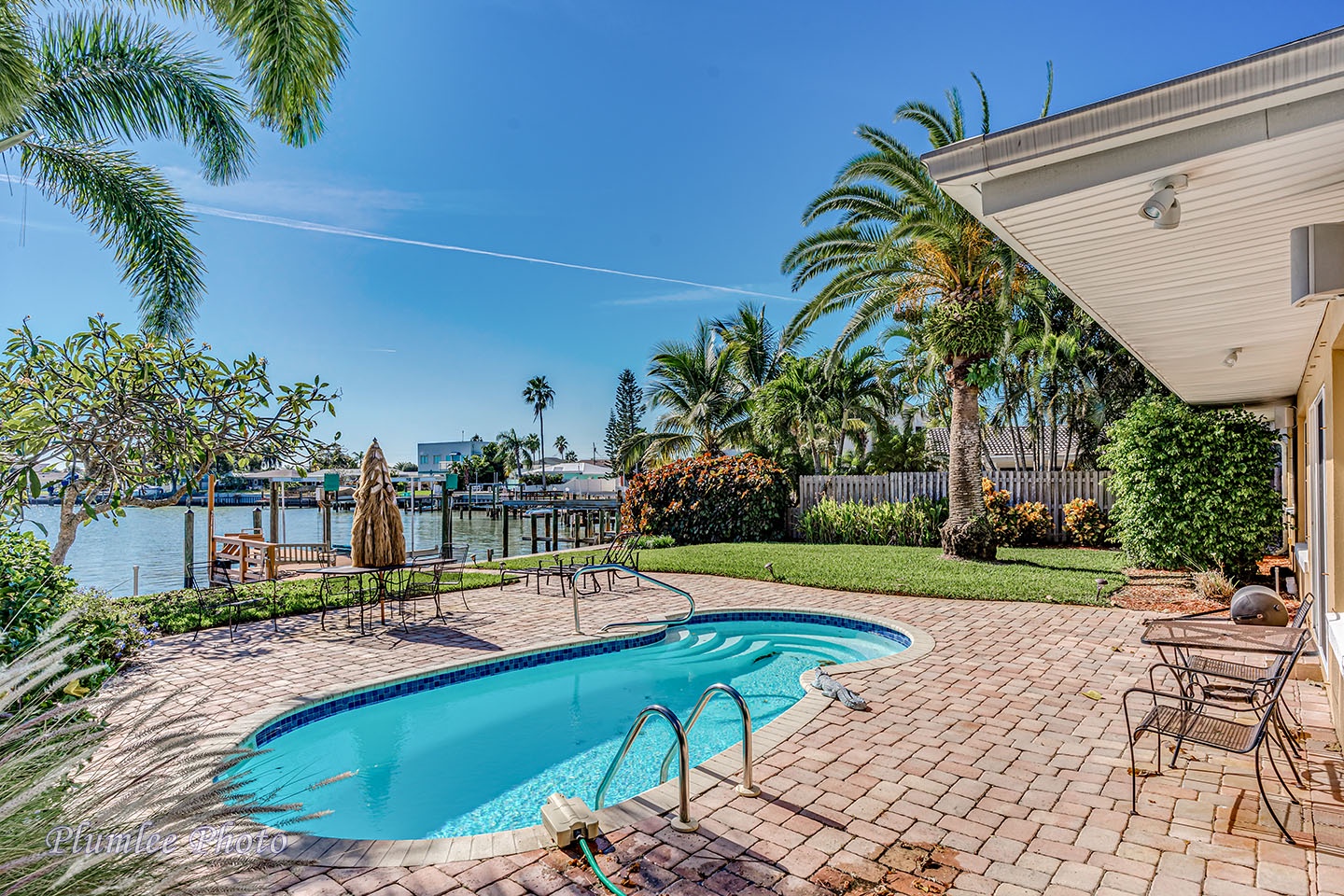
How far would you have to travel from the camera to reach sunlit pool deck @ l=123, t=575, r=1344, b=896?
325cm

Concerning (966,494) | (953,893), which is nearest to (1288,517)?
(966,494)

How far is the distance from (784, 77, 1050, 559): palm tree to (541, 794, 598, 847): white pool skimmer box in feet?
34.6

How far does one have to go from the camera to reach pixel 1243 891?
3.08 meters

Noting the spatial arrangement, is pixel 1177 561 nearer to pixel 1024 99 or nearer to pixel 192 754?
pixel 1024 99

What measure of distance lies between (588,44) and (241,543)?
1355 cm

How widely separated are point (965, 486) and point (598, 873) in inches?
493

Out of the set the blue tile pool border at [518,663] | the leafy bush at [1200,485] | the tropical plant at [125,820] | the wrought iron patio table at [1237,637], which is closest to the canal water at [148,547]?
the blue tile pool border at [518,663]

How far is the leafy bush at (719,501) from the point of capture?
62.3ft

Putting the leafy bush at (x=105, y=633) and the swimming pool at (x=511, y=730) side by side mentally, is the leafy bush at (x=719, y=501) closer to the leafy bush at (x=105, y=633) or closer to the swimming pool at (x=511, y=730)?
the swimming pool at (x=511, y=730)

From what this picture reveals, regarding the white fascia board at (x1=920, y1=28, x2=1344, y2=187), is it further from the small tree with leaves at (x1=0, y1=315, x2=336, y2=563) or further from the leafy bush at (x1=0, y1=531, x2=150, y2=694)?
the small tree with leaves at (x1=0, y1=315, x2=336, y2=563)

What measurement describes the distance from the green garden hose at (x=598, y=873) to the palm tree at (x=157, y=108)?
7.22m

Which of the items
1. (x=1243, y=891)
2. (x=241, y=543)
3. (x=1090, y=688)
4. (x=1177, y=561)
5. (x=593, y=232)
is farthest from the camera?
(x=593, y=232)

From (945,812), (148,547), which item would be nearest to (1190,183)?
(945,812)

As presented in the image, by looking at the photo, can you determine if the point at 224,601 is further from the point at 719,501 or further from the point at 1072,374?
the point at 1072,374
